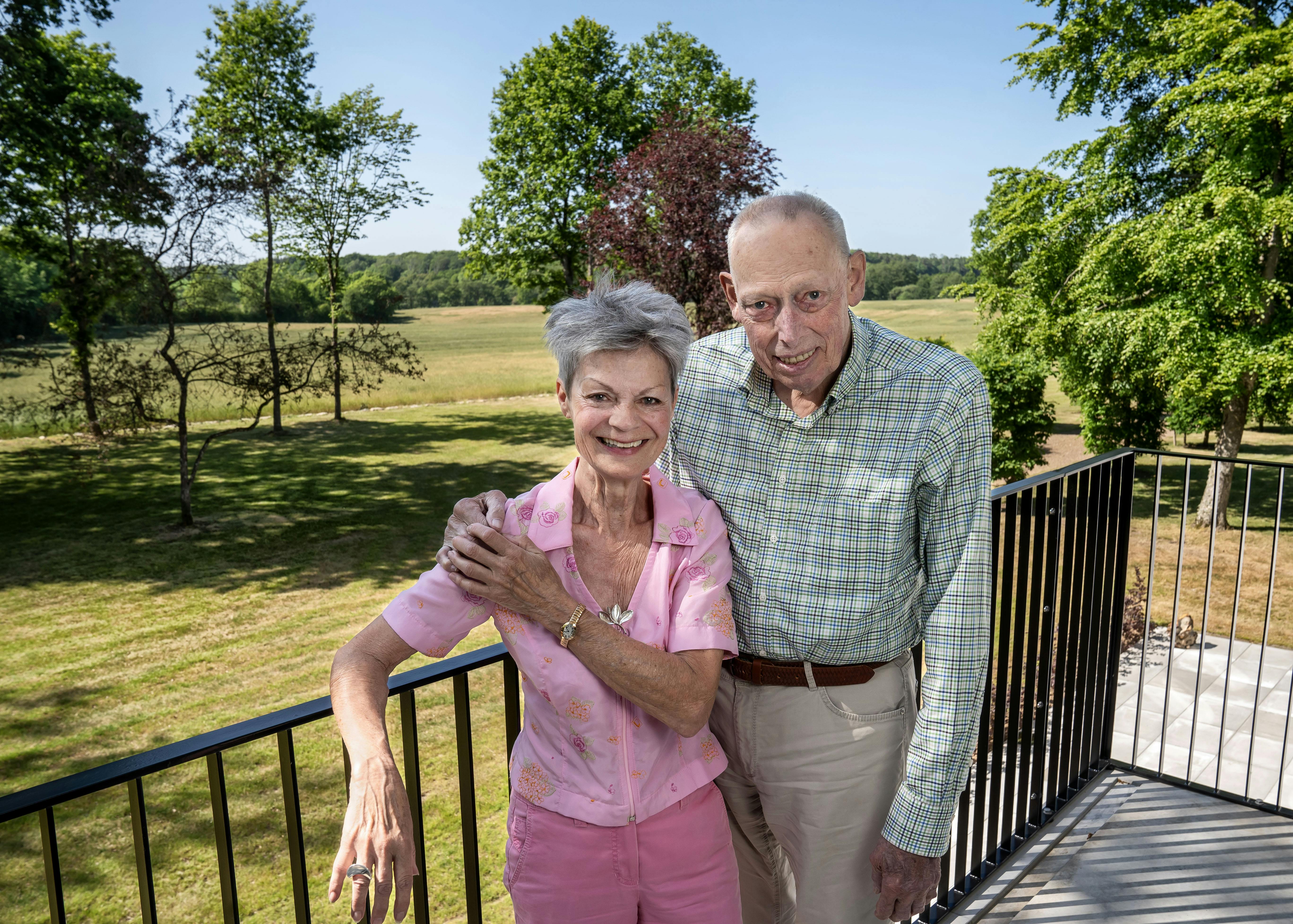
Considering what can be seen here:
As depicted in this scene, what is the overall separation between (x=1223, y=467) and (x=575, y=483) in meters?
13.3

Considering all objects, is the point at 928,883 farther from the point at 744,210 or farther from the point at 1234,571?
the point at 1234,571

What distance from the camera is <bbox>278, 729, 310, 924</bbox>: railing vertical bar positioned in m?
1.22

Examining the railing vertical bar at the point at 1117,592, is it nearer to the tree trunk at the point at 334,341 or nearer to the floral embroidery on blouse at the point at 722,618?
the floral embroidery on blouse at the point at 722,618

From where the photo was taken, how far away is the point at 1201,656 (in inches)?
107

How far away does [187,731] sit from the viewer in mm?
6855

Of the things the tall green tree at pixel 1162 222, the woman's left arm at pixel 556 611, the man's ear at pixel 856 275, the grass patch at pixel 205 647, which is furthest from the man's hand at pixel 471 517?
the tall green tree at pixel 1162 222

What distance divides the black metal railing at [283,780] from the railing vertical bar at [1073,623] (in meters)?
1.84

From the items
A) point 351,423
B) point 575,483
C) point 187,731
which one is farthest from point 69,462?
point 575,483

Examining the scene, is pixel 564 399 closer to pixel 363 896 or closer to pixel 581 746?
pixel 581 746

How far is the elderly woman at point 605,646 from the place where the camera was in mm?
1215

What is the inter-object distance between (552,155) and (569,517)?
22223 millimetres

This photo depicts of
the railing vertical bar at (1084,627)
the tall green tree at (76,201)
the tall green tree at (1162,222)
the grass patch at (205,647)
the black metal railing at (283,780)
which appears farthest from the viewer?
the tall green tree at (76,201)

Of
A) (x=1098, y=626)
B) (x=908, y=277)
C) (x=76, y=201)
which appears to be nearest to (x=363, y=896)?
(x=1098, y=626)

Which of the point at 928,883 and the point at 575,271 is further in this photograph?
the point at 575,271
